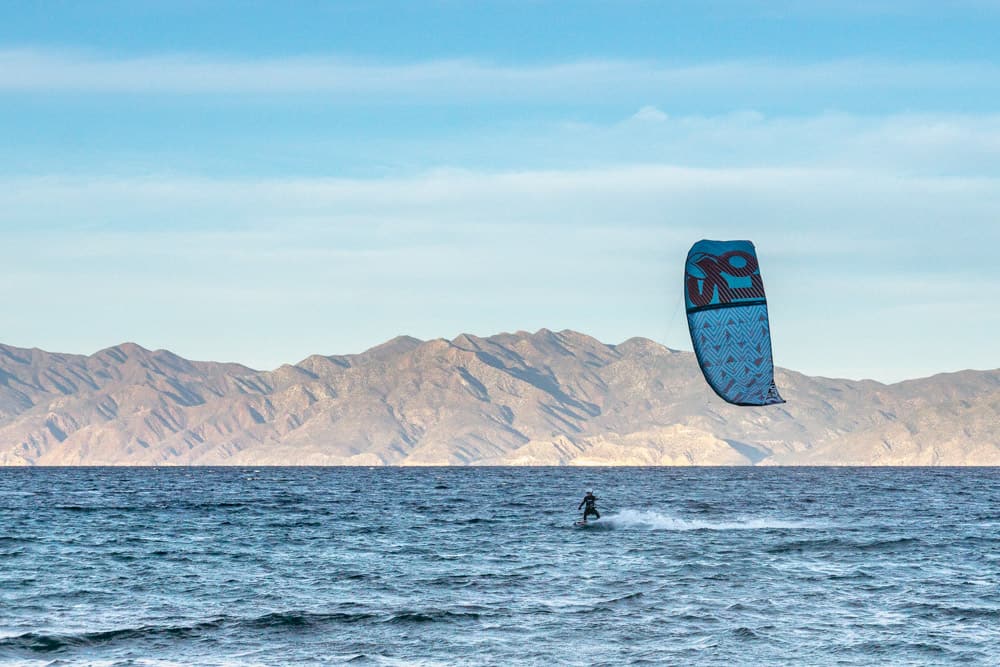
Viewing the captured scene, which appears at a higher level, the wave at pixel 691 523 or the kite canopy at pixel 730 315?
the kite canopy at pixel 730 315

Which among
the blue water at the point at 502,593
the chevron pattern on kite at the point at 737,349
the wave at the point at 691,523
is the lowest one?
the blue water at the point at 502,593

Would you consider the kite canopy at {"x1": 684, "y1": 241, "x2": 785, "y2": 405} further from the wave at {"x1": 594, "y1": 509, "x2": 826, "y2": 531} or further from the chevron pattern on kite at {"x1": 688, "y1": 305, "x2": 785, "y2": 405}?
the wave at {"x1": 594, "y1": 509, "x2": 826, "y2": 531}

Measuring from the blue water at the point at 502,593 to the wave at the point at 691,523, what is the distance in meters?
0.27

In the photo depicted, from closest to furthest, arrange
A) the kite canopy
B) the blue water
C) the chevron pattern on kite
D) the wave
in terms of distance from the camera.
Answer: the blue water, the chevron pattern on kite, the kite canopy, the wave

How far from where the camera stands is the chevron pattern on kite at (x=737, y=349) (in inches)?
2103

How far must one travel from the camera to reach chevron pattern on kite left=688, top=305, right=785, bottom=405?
53.4 meters

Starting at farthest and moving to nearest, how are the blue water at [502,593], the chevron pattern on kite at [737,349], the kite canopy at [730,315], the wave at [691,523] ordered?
the wave at [691,523], the kite canopy at [730,315], the chevron pattern on kite at [737,349], the blue water at [502,593]

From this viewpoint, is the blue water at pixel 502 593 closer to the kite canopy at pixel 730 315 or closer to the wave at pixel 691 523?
the wave at pixel 691 523

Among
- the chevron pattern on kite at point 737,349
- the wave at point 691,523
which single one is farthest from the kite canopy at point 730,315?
the wave at point 691,523

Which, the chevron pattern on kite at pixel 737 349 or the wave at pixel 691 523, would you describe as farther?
the wave at pixel 691 523

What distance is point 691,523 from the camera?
7281cm

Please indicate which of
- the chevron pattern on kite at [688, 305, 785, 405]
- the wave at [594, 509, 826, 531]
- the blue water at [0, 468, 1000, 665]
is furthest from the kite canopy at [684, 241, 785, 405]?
the wave at [594, 509, 826, 531]

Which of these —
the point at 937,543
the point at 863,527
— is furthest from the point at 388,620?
the point at 863,527

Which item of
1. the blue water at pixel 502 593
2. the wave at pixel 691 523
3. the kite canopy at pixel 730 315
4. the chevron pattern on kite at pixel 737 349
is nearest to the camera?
the blue water at pixel 502 593
